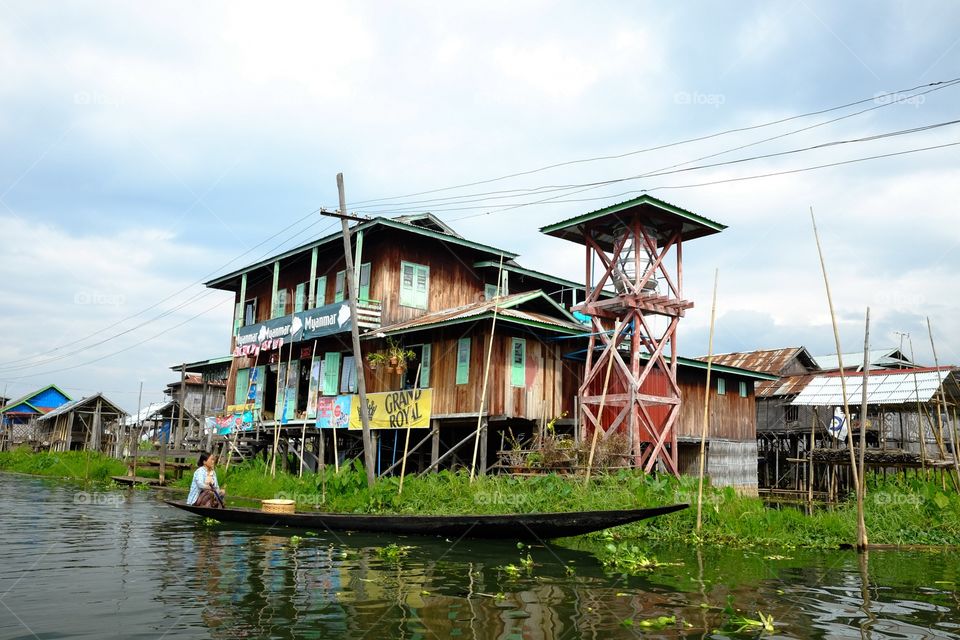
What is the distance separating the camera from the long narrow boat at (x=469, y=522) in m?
12.1

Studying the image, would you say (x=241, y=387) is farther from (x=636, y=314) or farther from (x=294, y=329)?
(x=636, y=314)

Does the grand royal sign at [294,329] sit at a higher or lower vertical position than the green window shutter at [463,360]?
higher

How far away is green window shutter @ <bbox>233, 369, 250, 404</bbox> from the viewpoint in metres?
30.9

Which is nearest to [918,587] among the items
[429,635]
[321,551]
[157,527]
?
[429,635]

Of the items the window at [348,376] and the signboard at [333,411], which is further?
the window at [348,376]

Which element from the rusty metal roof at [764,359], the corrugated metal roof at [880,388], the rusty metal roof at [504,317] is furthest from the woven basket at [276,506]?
the rusty metal roof at [764,359]

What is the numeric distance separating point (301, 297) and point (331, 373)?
176 inches

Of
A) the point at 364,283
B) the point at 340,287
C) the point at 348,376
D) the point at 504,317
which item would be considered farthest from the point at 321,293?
the point at 504,317

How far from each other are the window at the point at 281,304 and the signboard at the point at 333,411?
19.1ft

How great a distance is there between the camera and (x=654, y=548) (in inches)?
531

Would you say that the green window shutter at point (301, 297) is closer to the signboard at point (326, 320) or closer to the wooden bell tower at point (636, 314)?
the signboard at point (326, 320)

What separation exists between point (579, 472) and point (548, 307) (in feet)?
26.7

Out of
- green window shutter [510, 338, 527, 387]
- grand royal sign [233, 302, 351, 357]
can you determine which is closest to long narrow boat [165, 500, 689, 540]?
green window shutter [510, 338, 527, 387]

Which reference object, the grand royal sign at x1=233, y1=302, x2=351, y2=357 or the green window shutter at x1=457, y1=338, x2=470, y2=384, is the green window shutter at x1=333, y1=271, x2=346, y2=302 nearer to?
the grand royal sign at x1=233, y1=302, x2=351, y2=357
